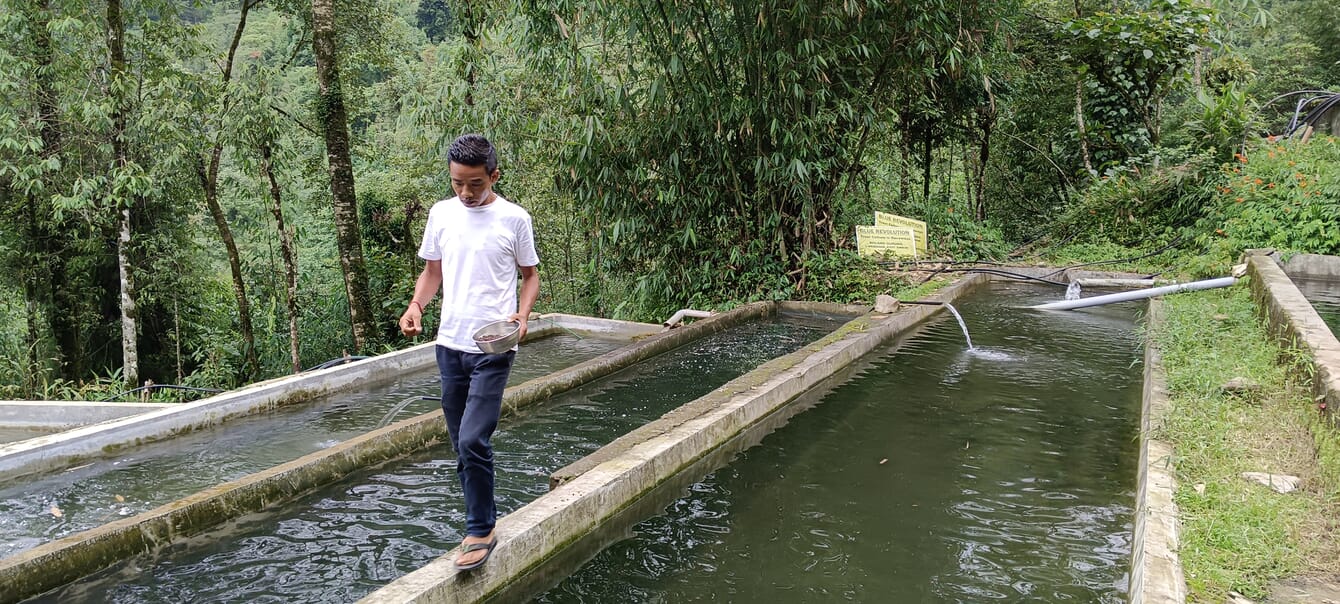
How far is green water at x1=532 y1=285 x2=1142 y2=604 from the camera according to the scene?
11.0 feet

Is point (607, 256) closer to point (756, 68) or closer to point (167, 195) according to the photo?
point (756, 68)

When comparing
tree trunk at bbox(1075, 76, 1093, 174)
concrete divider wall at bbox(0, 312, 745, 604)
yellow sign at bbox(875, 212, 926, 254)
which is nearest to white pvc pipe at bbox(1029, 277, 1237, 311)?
yellow sign at bbox(875, 212, 926, 254)

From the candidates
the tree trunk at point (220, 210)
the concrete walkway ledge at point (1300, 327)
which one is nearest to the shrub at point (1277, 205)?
the concrete walkway ledge at point (1300, 327)

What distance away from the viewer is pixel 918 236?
44.1 ft

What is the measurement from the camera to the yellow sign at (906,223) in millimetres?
12844

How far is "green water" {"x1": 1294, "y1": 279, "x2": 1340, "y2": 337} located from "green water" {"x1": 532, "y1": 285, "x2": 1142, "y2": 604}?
307 cm

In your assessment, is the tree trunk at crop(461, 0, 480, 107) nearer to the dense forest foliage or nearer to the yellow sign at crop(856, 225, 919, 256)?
the dense forest foliage

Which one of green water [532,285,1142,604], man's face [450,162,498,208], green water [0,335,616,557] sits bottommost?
green water [532,285,1142,604]

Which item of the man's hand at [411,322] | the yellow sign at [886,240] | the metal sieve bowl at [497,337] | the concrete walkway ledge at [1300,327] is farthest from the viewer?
the yellow sign at [886,240]

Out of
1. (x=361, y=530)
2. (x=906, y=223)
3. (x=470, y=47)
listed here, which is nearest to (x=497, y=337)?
(x=361, y=530)

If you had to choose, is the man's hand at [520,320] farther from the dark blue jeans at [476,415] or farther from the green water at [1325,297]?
the green water at [1325,297]

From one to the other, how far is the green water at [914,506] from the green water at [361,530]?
2.75 feet

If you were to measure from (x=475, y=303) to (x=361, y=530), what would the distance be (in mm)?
1642

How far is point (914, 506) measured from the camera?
4.12 m
